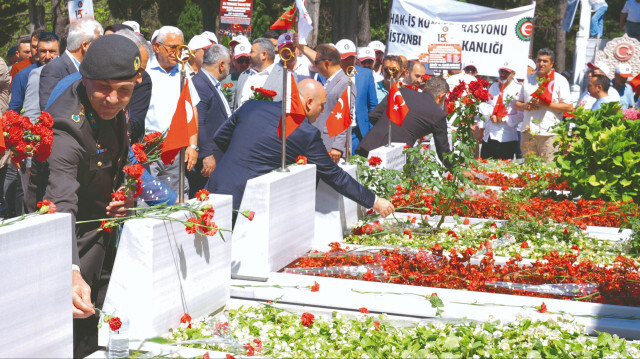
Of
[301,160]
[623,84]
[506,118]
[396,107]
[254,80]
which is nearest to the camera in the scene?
[301,160]

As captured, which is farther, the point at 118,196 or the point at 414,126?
the point at 414,126

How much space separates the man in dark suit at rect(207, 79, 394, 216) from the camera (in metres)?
5.74

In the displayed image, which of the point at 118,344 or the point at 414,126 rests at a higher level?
the point at 414,126

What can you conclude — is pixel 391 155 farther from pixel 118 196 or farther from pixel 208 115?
pixel 118 196

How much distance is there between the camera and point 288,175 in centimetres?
551

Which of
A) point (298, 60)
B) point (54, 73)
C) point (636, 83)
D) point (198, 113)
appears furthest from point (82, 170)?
point (636, 83)

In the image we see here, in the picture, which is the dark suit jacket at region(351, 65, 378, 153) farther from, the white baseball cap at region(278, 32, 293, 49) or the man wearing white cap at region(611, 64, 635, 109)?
the man wearing white cap at region(611, 64, 635, 109)

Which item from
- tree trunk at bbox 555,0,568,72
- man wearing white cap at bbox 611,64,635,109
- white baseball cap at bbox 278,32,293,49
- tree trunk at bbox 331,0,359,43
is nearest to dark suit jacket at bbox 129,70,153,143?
white baseball cap at bbox 278,32,293,49

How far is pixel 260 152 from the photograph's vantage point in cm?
582

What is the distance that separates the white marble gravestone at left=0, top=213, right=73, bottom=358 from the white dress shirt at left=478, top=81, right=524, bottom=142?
10639 mm

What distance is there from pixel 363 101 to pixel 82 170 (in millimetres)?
6661

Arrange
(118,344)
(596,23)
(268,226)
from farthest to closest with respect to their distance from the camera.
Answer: (596,23) < (268,226) < (118,344)

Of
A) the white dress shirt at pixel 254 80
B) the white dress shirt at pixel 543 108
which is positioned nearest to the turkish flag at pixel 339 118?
the white dress shirt at pixel 254 80

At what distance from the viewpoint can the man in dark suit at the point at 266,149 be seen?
5738 mm
